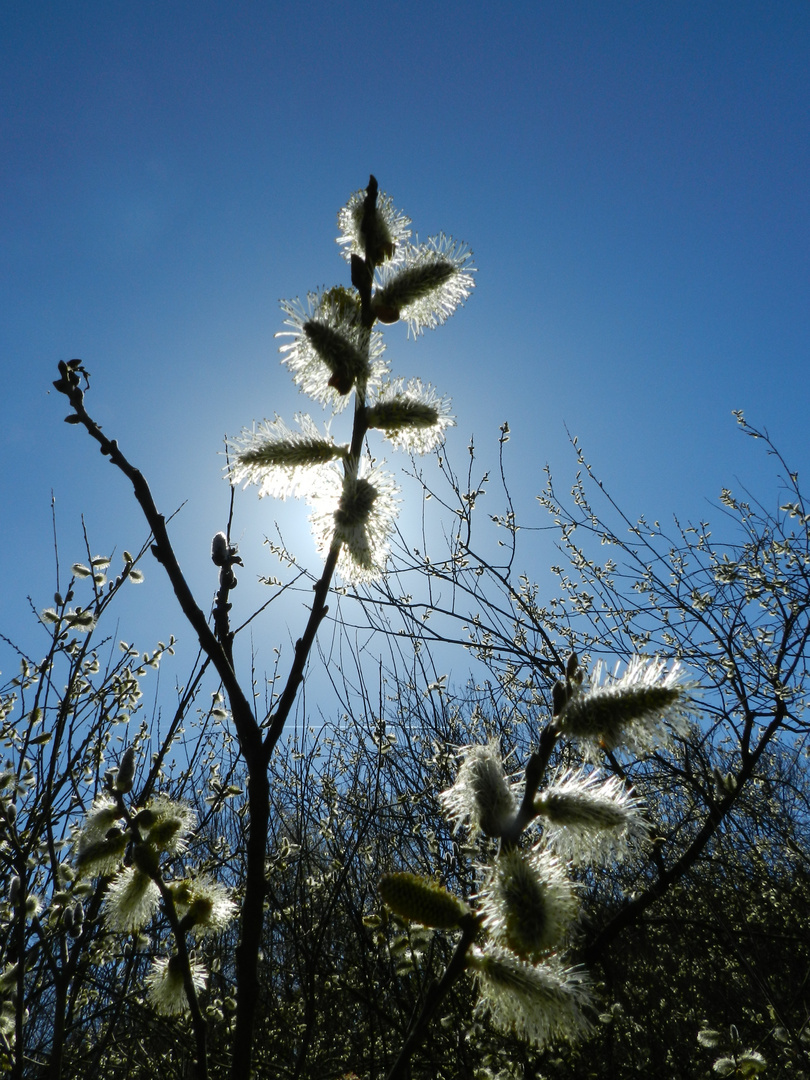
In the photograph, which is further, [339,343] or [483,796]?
[339,343]

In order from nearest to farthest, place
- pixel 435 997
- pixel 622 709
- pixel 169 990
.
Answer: pixel 435 997 < pixel 622 709 < pixel 169 990

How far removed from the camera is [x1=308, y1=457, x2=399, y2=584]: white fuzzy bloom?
1.27m

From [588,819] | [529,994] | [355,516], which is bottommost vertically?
[529,994]

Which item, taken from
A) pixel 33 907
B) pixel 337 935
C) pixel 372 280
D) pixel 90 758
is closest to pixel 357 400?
pixel 372 280

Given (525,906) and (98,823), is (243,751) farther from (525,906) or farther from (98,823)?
(98,823)

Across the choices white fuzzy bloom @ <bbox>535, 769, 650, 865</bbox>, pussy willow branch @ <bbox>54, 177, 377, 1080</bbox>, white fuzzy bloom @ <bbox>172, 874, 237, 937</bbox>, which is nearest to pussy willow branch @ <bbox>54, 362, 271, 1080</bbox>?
pussy willow branch @ <bbox>54, 177, 377, 1080</bbox>

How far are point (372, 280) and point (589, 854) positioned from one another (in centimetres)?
121

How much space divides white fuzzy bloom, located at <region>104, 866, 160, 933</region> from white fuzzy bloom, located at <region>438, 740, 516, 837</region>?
2.13ft

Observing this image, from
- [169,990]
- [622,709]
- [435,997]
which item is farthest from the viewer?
[169,990]

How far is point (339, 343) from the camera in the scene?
1310 mm

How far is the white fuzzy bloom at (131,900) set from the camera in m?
1.23

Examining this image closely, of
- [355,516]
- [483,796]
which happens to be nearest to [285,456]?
[355,516]

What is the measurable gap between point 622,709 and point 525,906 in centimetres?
30

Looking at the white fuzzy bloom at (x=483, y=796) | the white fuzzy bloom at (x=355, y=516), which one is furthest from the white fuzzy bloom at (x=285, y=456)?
the white fuzzy bloom at (x=483, y=796)
